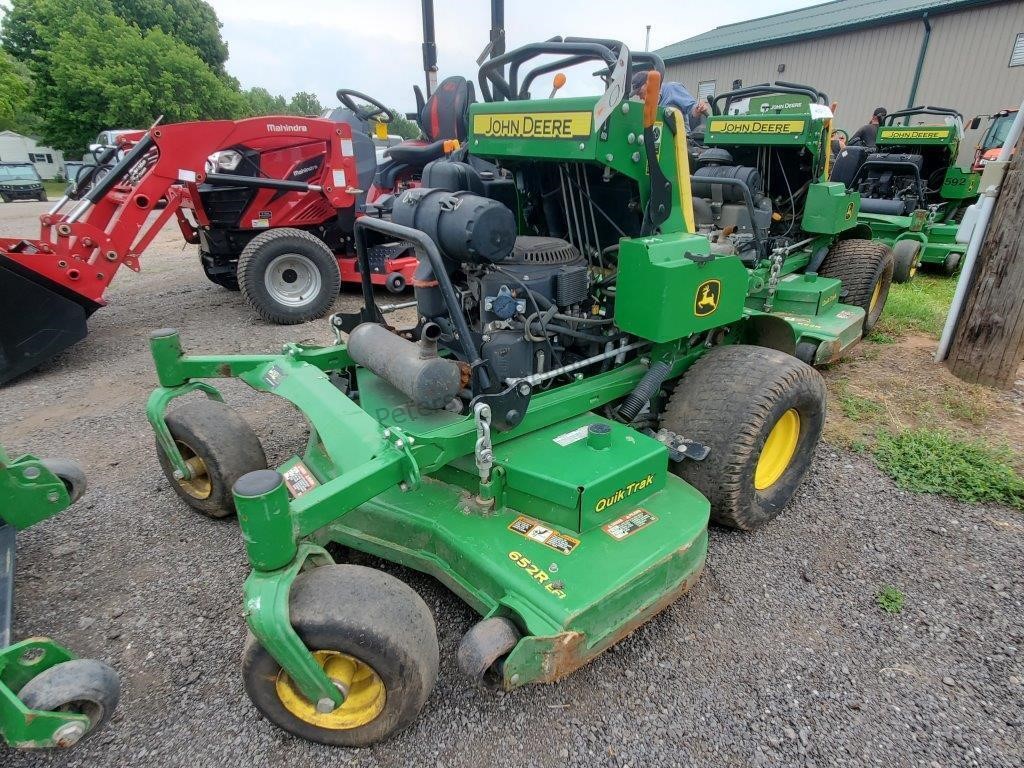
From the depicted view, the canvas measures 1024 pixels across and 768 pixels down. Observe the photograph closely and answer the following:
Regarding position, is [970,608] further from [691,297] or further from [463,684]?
[463,684]

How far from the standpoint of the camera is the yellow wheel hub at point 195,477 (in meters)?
3.09

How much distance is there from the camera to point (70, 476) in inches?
109

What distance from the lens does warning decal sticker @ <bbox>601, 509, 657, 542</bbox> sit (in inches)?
95.2

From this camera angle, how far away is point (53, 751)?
2016 mm

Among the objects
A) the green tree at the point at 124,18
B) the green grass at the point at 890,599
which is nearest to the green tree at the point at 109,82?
the green tree at the point at 124,18

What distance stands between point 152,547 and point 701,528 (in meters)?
2.58

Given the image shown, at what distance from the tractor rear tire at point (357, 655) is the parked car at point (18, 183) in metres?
29.1

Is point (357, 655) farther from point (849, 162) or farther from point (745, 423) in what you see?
point (849, 162)

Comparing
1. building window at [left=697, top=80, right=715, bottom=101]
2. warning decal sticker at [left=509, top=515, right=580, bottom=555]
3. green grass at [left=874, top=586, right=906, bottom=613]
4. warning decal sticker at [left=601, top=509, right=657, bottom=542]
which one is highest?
building window at [left=697, top=80, right=715, bottom=101]

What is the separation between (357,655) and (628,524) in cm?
116

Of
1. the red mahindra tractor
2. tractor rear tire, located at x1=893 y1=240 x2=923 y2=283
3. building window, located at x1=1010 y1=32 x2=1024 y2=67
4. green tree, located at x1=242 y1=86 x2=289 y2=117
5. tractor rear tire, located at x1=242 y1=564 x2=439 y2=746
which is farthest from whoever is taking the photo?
green tree, located at x1=242 y1=86 x2=289 y2=117

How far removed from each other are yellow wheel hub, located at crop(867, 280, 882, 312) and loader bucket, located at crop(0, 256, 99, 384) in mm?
7142

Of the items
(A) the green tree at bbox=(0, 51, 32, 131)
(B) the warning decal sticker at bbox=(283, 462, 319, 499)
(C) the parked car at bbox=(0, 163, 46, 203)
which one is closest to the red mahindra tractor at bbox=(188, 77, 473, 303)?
(B) the warning decal sticker at bbox=(283, 462, 319, 499)

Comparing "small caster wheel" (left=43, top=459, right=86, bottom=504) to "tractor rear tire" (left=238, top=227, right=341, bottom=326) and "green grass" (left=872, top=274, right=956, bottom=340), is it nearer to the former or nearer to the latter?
"tractor rear tire" (left=238, top=227, right=341, bottom=326)
